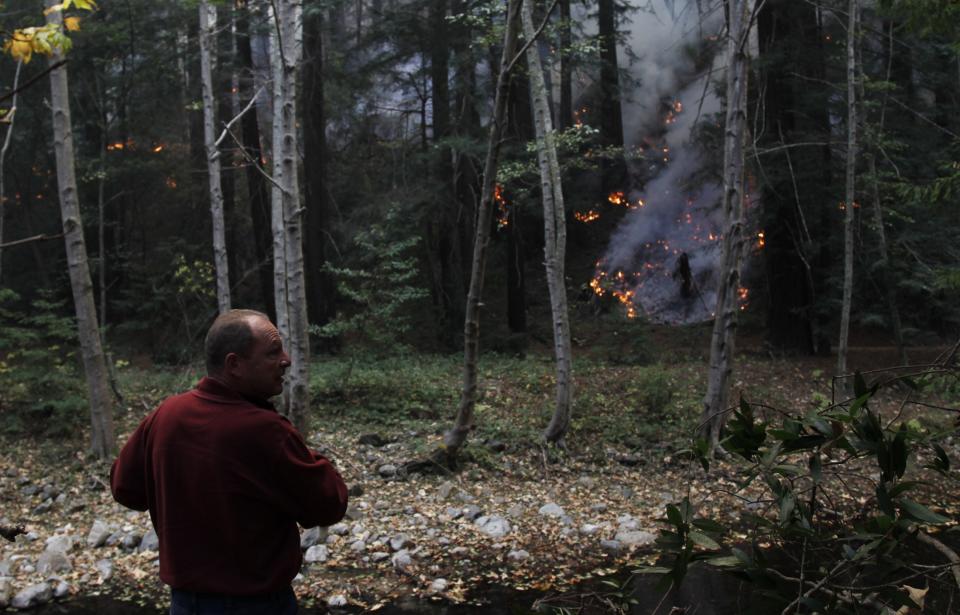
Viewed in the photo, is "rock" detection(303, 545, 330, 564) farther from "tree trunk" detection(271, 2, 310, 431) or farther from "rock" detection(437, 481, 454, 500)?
"rock" detection(437, 481, 454, 500)

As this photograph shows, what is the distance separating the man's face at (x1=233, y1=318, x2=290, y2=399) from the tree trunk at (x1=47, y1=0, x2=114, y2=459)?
7.99 m

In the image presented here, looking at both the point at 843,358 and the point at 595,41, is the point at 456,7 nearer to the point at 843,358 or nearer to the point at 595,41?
the point at 595,41

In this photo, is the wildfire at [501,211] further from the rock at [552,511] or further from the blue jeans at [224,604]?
the blue jeans at [224,604]

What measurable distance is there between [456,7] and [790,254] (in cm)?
963

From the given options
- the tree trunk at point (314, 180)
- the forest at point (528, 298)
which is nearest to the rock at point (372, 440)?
the forest at point (528, 298)

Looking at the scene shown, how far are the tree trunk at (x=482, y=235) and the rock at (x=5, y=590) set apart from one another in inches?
198

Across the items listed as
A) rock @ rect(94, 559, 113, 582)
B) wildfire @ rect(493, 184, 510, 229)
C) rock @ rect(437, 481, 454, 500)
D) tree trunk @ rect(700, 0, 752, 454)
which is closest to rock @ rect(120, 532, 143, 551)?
rock @ rect(94, 559, 113, 582)

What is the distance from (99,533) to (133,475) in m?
6.14

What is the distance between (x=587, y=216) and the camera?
25.8 metres

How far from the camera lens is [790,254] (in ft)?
55.5

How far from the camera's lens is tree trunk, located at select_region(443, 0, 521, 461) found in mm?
8250

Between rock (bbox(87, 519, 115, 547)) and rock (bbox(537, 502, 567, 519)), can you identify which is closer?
rock (bbox(87, 519, 115, 547))

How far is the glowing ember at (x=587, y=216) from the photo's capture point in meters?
25.4

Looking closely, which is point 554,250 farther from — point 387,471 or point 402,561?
point 402,561
